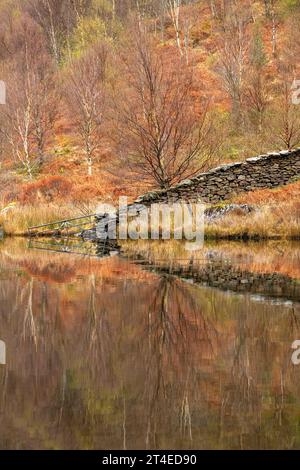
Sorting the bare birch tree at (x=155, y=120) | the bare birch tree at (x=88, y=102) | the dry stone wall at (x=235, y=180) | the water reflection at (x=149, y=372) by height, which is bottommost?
the water reflection at (x=149, y=372)

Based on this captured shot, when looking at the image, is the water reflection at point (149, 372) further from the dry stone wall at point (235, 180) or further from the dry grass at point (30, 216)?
the dry grass at point (30, 216)

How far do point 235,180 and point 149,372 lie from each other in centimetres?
1845

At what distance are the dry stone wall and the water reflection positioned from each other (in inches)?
532

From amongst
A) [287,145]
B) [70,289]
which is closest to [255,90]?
[287,145]

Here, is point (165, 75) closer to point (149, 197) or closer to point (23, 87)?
point (149, 197)

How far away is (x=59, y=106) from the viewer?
4069 centimetres

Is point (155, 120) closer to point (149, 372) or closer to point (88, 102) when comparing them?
point (88, 102)

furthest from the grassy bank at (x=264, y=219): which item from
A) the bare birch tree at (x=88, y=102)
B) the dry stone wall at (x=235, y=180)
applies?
the bare birch tree at (x=88, y=102)

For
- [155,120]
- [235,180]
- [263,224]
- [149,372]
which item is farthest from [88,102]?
[149,372]

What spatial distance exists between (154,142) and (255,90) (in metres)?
14.5

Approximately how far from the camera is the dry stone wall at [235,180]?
22062mm

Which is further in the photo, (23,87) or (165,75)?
(23,87)

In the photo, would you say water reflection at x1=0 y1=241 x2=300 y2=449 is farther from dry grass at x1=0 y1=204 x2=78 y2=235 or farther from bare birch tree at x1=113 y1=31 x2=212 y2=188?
dry grass at x1=0 y1=204 x2=78 y2=235

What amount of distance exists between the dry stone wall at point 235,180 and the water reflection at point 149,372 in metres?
13.5
